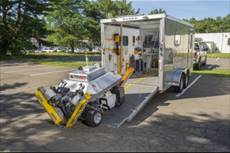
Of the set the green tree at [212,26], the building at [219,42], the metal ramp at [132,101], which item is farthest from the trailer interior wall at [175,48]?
the green tree at [212,26]

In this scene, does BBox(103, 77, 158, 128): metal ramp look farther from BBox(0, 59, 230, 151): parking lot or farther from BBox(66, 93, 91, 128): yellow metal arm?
BBox(66, 93, 91, 128): yellow metal arm

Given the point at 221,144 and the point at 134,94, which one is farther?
the point at 134,94

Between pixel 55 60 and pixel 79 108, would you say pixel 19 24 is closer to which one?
pixel 55 60

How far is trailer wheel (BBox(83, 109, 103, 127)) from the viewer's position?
4691mm

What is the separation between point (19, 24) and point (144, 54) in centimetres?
1969

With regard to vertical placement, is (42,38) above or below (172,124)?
above

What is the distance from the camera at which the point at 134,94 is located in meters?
6.58

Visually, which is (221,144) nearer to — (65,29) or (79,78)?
(79,78)

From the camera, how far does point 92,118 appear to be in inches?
185

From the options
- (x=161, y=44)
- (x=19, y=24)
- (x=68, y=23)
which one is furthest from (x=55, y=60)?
(x=161, y=44)

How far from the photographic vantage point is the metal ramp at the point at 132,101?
5148 mm

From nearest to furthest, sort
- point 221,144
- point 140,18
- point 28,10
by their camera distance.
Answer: point 221,144 → point 140,18 → point 28,10

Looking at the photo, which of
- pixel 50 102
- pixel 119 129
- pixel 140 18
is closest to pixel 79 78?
pixel 50 102

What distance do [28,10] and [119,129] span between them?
24.0 metres
